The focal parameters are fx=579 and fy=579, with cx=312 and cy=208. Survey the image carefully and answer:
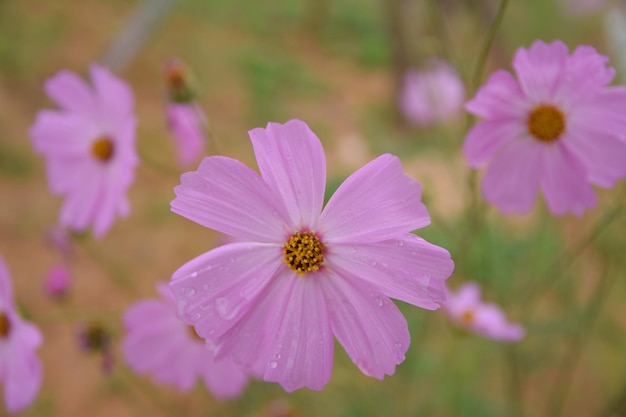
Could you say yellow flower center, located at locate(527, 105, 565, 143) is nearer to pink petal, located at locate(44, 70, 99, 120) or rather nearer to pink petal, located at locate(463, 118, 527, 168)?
pink petal, located at locate(463, 118, 527, 168)

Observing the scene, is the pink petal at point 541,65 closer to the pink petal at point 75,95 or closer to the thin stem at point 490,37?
the thin stem at point 490,37

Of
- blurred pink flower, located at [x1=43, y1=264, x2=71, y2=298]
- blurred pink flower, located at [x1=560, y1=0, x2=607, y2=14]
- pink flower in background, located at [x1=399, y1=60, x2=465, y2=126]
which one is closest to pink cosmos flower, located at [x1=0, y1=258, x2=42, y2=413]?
blurred pink flower, located at [x1=43, y1=264, x2=71, y2=298]

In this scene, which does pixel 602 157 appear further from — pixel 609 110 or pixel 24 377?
pixel 24 377

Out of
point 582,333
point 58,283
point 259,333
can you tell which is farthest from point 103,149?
point 582,333

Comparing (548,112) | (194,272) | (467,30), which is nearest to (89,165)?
(194,272)

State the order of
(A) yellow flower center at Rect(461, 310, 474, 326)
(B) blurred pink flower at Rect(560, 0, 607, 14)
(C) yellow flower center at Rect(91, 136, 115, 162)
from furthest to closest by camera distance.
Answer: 1. (B) blurred pink flower at Rect(560, 0, 607, 14)
2. (A) yellow flower center at Rect(461, 310, 474, 326)
3. (C) yellow flower center at Rect(91, 136, 115, 162)

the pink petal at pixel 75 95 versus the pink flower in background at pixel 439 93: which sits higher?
the pink petal at pixel 75 95

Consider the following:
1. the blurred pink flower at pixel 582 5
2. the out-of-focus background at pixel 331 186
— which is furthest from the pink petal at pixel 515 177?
the blurred pink flower at pixel 582 5
